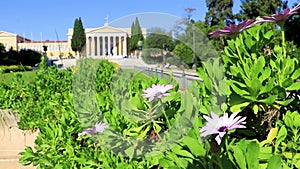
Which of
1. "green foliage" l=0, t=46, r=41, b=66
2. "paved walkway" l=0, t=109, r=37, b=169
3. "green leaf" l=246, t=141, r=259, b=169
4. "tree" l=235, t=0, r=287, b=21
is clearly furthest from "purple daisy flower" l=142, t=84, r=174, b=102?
"green foliage" l=0, t=46, r=41, b=66

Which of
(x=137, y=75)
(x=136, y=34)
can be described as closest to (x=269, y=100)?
(x=136, y=34)

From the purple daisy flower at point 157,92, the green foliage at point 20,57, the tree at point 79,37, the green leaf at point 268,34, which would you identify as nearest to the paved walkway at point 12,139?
the tree at point 79,37

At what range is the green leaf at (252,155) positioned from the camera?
75cm

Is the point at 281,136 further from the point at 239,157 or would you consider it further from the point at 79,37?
the point at 79,37

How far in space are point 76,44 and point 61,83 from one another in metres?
2.37

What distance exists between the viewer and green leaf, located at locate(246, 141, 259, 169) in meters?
0.75

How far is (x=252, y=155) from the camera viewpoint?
29.6 inches

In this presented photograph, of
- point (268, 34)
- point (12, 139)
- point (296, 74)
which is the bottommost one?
point (12, 139)

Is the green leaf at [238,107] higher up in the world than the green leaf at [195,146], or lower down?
higher up

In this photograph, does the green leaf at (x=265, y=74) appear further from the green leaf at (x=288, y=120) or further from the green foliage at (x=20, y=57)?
the green foliage at (x=20, y=57)

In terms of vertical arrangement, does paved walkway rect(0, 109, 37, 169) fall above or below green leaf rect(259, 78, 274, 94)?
below

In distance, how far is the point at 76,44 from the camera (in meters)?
6.37

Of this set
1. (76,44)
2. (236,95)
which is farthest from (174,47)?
(76,44)

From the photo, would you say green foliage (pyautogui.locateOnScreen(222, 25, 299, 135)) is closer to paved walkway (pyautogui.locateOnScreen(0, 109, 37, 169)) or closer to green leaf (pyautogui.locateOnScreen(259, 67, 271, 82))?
green leaf (pyautogui.locateOnScreen(259, 67, 271, 82))
